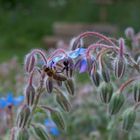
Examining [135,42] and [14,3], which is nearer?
[135,42]

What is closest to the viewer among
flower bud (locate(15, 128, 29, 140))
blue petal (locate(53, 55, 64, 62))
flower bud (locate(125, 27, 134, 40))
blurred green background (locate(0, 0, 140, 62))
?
blue petal (locate(53, 55, 64, 62))

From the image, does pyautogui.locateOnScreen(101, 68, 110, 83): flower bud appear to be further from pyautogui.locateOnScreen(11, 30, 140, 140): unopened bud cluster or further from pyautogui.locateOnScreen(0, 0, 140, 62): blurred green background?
pyautogui.locateOnScreen(0, 0, 140, 62): blurred green background

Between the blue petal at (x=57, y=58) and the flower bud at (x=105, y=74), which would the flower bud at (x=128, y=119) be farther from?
the blue petal at (x=57, y=58)

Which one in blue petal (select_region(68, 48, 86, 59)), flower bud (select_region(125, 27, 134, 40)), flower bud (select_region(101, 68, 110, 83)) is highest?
flower bud (select_region(125, 27, 134, 40))

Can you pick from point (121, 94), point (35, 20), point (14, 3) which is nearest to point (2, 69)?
point (121, 94)

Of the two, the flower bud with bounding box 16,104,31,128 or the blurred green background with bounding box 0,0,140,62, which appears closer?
the flower bud with bounding box 16,104,31,128

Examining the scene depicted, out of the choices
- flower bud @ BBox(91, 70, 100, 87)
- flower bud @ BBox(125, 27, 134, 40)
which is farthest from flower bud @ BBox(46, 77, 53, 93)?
flower bud @ BBox(125, 27, 134, 40)

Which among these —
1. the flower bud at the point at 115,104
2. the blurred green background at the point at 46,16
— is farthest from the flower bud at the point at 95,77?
the blurred green background at the point at 46,16

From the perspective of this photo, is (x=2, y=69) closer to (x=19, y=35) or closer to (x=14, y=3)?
(x=19, y=35)
